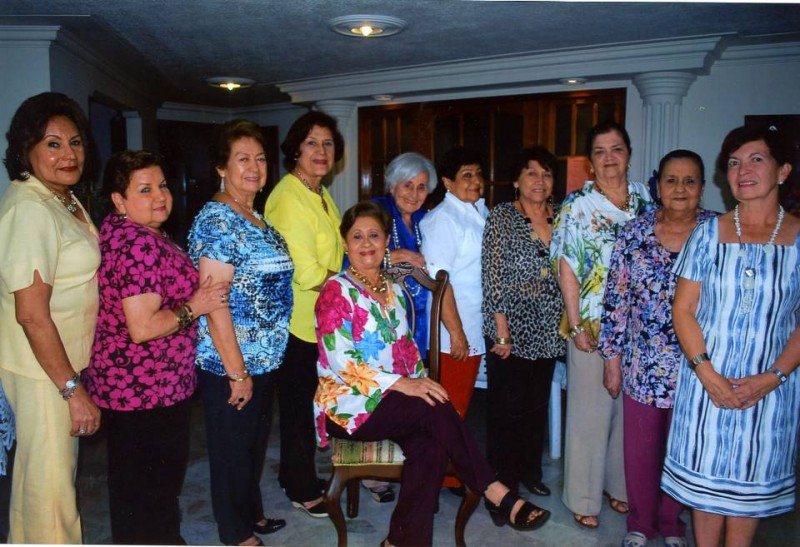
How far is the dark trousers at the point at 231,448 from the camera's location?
6.36 feet

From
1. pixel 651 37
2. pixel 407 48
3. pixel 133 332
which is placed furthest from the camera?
pixel 407 48

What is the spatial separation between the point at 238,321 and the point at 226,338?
0.08 metres

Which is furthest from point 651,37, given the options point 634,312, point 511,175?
point 634,312

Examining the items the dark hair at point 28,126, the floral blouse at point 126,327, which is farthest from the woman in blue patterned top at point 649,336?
the dark hair at point 28,126

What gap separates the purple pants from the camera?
2.10 m

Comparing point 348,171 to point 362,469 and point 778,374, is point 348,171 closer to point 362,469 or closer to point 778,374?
point 362,469

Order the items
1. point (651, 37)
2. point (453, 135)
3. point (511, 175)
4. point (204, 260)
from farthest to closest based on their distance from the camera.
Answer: point (453, 135) → point (651, 37) → point (511, 175) → point (204, 260)

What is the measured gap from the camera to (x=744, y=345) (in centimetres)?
177

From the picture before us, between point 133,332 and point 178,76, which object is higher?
point 178,76

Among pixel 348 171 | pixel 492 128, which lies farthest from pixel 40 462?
pixel 348 171

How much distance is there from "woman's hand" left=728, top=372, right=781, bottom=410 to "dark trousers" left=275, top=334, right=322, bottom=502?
1.42m

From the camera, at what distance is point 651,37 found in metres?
3.58

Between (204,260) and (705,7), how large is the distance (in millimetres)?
2728

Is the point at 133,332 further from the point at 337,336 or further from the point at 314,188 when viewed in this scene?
the point at 314,188
